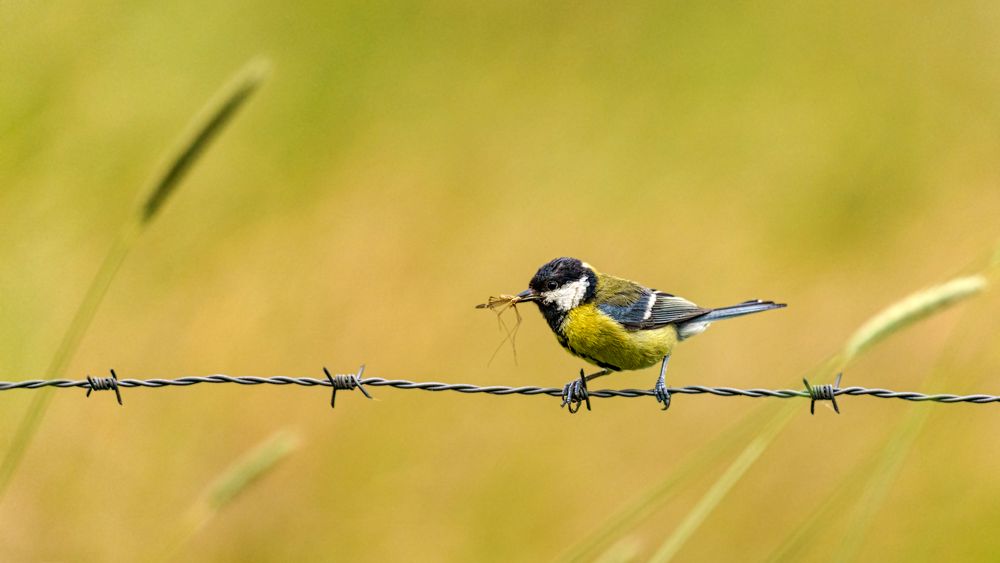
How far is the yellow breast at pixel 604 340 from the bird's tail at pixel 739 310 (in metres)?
0.34

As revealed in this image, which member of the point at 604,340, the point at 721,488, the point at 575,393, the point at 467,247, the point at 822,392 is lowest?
the point at 721,488

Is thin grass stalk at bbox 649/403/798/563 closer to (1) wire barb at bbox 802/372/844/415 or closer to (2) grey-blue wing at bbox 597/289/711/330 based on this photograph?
(1) wire barb at bbox 802/372/844/415

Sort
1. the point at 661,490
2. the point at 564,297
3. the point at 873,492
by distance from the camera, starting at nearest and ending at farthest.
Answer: the point at 661,490 < the point at 873,492 < the point at 564,297

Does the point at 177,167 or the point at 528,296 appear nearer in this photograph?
the point at 177,167

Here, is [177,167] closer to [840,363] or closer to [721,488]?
[721,488]

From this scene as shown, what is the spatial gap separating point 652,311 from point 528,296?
67 cm

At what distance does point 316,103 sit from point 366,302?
274cm

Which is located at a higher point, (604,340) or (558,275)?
(558,275)

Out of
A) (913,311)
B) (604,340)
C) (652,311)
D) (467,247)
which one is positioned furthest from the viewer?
(467,247)

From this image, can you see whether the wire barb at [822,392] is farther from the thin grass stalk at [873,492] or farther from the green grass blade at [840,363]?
the thin grass stalk at [873,492]

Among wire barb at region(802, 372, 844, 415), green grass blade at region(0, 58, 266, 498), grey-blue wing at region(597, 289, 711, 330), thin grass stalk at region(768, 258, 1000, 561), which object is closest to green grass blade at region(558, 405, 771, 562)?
wire barb at region(802, 372, 844, 415)

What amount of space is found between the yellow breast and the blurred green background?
354 centimetres

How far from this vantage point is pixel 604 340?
5.38 m

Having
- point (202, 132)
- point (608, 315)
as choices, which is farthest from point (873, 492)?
point (202, 132)
